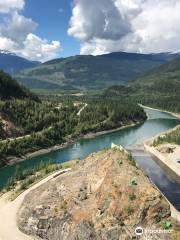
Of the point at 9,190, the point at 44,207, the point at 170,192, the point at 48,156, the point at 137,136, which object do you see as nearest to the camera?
the point at 44,207

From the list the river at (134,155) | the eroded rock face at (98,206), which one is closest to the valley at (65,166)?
the river at (134,155)

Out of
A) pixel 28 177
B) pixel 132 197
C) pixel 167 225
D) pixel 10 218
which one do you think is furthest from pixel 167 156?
pixel 167 225

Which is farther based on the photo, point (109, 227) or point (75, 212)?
point (75, 212)

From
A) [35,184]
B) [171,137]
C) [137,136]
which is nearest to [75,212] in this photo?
[35,184]

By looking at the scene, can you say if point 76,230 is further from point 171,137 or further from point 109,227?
point 171,137

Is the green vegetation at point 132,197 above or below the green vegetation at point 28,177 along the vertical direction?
above

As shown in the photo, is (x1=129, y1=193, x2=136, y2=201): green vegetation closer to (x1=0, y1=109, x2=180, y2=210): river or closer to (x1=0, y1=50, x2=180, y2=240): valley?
(x1=0, y1=50, x2=180, y2=240): valley

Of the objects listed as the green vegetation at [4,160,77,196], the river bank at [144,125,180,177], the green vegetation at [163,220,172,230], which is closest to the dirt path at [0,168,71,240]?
the green vegetation at [4,160,77,196]

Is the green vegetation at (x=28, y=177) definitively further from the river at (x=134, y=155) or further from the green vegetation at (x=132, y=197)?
the green vegetation at (x=132, y=197)
